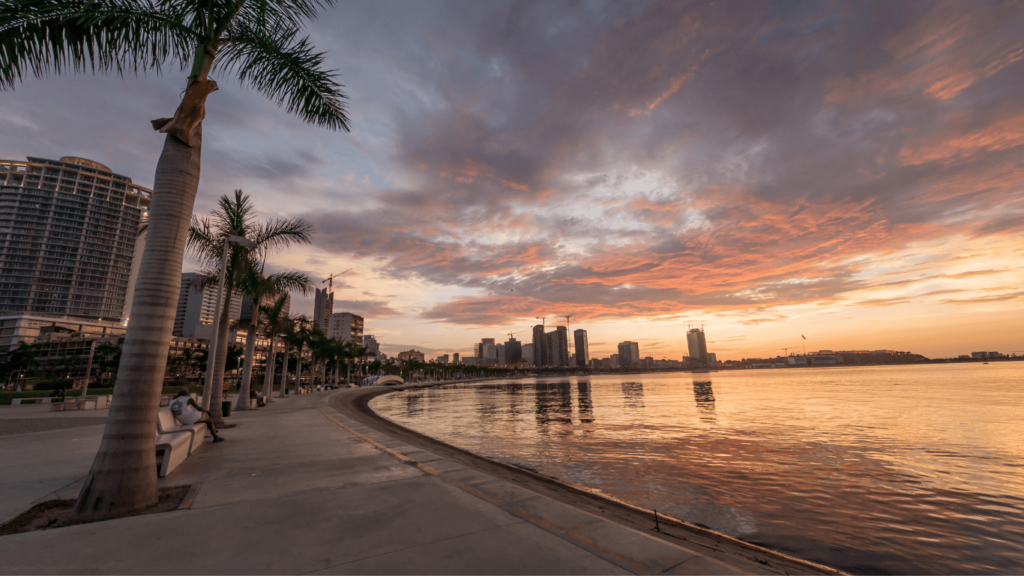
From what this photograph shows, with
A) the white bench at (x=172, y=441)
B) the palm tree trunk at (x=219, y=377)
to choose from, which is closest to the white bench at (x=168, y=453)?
the white bench at (x=172, y=441)

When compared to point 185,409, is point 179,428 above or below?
below

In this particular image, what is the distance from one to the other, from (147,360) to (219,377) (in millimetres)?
12692

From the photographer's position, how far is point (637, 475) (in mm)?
11367

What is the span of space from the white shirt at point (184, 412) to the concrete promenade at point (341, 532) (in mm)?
2826

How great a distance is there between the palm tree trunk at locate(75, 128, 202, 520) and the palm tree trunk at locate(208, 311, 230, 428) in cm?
1134

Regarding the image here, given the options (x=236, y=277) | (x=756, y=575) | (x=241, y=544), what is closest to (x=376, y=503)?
(x=241, y=544)

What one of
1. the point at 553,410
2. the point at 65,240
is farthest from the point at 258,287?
the point at 65,240

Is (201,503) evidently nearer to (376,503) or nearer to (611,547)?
(376,503)

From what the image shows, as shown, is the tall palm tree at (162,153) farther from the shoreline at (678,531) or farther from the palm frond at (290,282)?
the palm frond at (290,282)

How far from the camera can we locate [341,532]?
4902mm

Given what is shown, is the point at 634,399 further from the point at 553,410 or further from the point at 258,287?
the point at 258,287

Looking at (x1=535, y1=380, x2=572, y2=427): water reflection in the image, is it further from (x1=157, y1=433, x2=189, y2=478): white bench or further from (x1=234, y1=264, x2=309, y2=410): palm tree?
(x1=157, y1=433, x2=189, y2=478): white bench

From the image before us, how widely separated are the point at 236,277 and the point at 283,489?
15.6 m

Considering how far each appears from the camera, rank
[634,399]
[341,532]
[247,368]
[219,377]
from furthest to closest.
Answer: [634,399]
[247,368]
[219,377]
[341,532]
